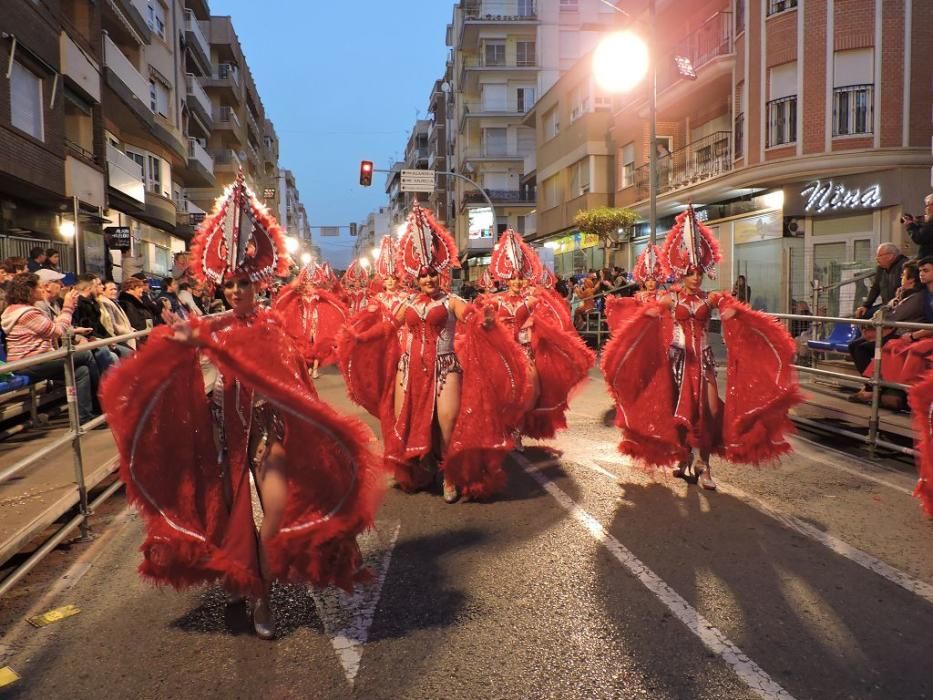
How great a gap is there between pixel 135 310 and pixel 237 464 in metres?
8.51

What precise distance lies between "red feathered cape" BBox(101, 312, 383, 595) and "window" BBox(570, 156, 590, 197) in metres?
32.4

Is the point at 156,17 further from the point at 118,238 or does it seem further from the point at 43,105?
the point at 43,105

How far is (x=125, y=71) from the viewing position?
2416 centimetres

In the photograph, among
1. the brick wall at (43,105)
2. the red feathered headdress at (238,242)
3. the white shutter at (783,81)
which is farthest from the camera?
the white shutter at (783,81)

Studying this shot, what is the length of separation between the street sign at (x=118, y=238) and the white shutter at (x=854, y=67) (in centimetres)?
1891

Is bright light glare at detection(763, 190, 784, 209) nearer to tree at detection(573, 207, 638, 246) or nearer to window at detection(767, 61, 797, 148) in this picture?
window at detection(767, 61, 797, 148)

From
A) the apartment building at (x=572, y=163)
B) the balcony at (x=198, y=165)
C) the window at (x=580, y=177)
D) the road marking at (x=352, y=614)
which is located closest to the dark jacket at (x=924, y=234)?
the road marking at (x=352, y=614)

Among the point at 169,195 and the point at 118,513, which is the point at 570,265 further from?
the point at 118,513

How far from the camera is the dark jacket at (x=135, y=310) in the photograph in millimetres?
11203

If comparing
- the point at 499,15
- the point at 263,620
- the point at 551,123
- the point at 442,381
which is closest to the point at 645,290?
the point at 442,381

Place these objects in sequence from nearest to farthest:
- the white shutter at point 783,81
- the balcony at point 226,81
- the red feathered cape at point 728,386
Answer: the red feathered cape at point 728,386 → the white shutter at point 783,81 → the balcony at point 226,81

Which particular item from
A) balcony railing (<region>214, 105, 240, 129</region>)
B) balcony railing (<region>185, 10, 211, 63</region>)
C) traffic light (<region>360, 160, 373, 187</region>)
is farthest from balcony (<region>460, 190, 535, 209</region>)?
traffic light (<region>360, 160, 373, 187</region>)

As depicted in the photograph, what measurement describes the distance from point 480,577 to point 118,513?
311cm

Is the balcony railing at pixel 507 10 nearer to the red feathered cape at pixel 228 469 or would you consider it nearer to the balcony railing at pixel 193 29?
the balcony railing at pixel 193 29
